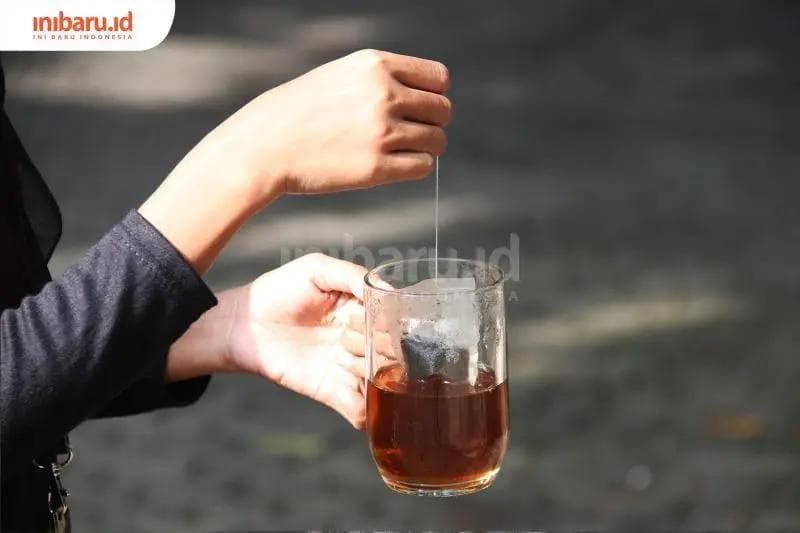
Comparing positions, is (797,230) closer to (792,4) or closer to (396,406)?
(792,4)

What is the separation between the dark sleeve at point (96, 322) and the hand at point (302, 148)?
3 cm

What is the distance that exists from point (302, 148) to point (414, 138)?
0.09 m

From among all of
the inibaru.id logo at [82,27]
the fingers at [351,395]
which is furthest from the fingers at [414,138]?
the inibaru.id logo at [82,27]

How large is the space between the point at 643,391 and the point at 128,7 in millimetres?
1514

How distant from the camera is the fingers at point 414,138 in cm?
90

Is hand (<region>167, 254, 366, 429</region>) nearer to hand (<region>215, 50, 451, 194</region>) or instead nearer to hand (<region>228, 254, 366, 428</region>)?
hand (<region>228, 254, 366, 428</region>)

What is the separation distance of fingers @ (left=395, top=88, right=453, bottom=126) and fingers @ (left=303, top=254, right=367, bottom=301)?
20cm

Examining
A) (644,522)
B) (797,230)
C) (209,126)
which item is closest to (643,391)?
(644,522)

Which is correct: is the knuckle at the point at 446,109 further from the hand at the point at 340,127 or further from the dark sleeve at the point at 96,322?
the dark sleeve at the point at 96,322

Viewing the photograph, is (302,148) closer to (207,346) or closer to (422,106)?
(422,106)

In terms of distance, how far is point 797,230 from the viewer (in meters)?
2.87

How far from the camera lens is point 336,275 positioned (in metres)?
1.11

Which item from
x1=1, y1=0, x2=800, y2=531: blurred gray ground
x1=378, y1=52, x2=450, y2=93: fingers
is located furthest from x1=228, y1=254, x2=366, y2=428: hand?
x1=1, y1=0, x2=800, y2=531: blurred gray ground

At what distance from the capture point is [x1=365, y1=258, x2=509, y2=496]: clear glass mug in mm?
957
